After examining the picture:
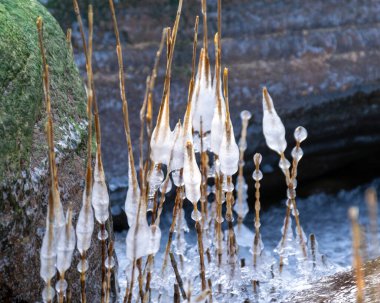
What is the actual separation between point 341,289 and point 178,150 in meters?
0.40

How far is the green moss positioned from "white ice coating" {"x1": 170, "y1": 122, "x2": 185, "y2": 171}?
0.24 meters

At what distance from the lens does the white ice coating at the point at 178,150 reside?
49.3 inches

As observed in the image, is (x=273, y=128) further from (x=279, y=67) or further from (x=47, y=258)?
(x=279, y=67)

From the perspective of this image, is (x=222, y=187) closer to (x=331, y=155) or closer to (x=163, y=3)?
(x=163, y=3)

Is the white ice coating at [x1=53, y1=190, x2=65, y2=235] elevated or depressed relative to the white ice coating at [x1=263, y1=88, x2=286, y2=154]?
depressed

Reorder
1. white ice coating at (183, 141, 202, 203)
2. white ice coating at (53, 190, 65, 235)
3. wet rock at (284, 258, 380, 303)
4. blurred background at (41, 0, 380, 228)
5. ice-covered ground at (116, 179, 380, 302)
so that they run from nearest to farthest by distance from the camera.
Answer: white ice coating at (53, 190, 65, 235), white ice coating at (183, 141, 202, 203), wet rock at (284, 258, 380, 303), ice-covered ground at (116, 179, 380, 302), blurred background at (41, 0, 380, 228)

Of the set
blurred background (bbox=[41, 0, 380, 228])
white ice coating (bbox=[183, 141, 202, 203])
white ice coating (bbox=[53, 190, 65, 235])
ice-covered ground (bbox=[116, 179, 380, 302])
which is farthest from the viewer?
blurred background (bbox=[41, 0, 380, 228])

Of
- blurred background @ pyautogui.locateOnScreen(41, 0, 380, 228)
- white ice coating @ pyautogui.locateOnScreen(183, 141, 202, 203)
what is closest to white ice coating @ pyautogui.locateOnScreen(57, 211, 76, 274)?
white ice coating @ pyautogui.locateOnScreen(183, 141, 202, 203)

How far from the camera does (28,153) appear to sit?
4.33ft

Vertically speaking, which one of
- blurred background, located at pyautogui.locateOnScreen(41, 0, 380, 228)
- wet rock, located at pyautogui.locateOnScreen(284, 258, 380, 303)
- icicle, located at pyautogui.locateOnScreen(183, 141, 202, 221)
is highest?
blurred background, located at pyautogui.locateOnScreen(41, 0, 380, 228)

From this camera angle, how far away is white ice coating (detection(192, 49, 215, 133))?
1262 millimetres

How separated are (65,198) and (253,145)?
52.2 inches

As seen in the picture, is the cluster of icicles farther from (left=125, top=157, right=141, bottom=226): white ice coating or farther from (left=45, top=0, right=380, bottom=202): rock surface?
(left=45, top=0, right=380, bottom=202): rock surface

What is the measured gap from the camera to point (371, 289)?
51.0 inches
